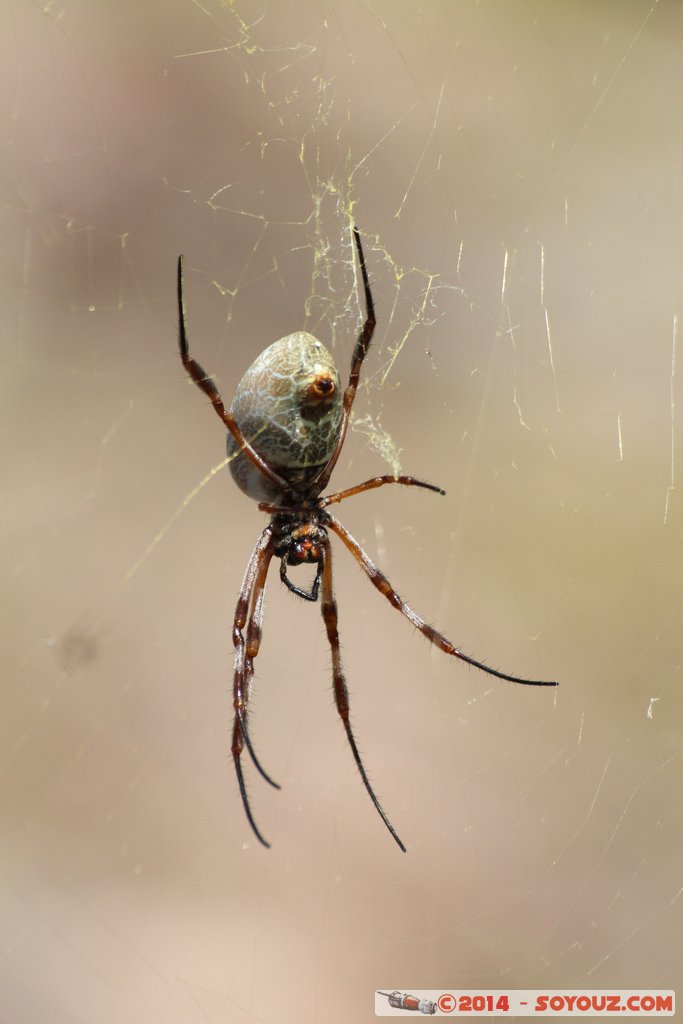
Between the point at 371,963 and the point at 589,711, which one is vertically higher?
the point at 589,711

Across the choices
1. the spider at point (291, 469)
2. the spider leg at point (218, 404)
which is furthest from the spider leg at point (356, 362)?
the spider leg at point (218, 404)

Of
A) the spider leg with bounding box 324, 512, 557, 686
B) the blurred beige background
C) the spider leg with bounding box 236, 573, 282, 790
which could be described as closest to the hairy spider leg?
the spider leg with bounding box 236, 573, 282, 790

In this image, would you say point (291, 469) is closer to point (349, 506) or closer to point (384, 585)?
point (384, 585)

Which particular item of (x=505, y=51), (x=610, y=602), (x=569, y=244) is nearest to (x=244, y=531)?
(x=610, y=602)

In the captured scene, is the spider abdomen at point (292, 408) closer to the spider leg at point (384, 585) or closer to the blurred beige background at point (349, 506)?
the spider leg at point (384, 585)

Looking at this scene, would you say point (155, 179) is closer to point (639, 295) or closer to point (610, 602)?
point (639, 295)

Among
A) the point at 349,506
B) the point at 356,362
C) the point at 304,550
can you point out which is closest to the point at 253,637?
the point at 304,550
